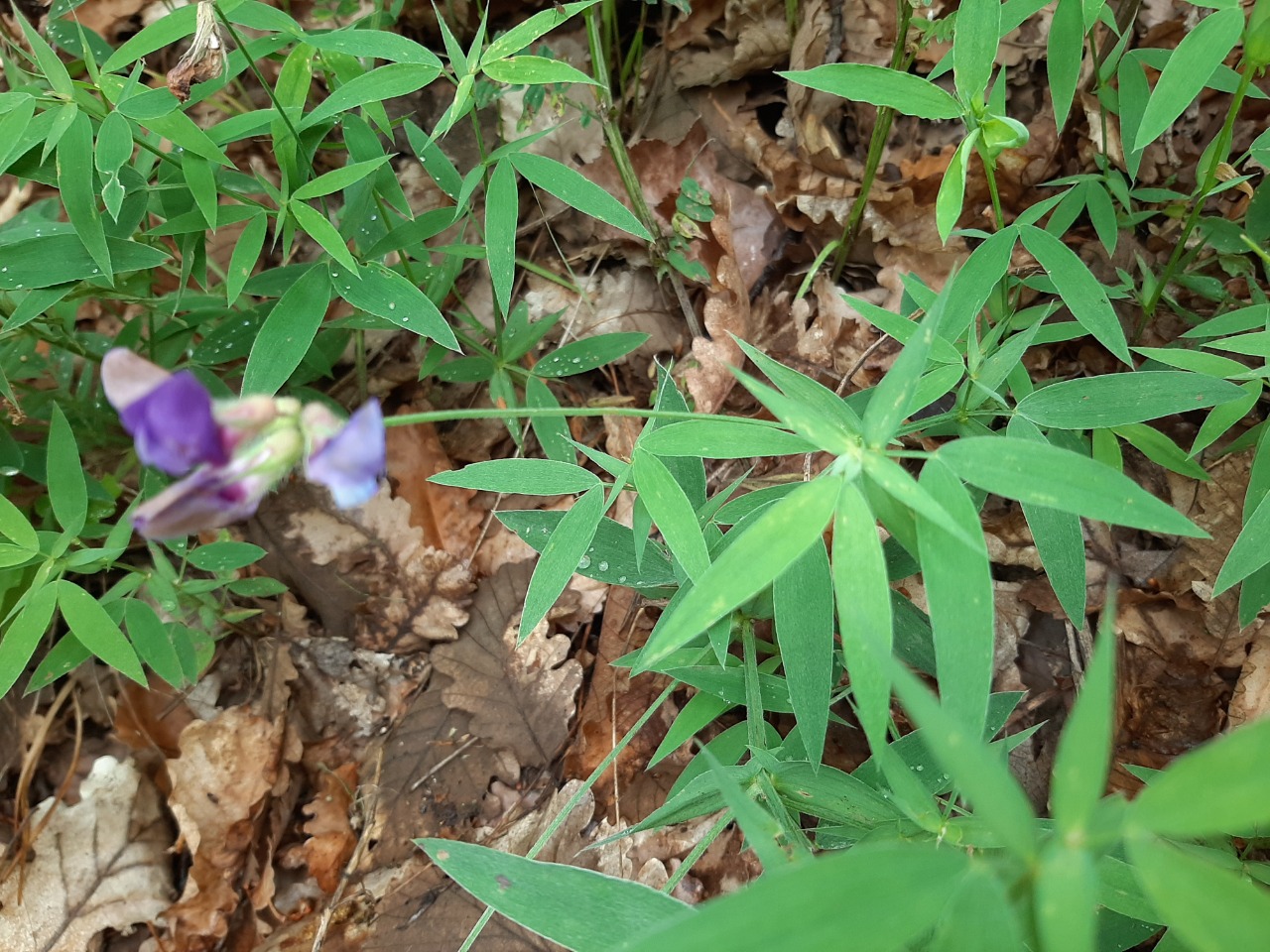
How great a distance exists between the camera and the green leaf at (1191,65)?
1.69 m

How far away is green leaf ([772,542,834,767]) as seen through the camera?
1.57 meters

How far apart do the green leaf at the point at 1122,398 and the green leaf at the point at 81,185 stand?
209 centimetres

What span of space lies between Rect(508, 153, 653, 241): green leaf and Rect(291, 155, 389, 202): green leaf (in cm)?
36

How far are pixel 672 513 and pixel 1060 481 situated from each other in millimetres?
656

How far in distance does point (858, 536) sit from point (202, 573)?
2511mm

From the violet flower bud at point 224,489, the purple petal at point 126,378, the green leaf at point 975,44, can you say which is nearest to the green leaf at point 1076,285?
the green leaf at point 975,44

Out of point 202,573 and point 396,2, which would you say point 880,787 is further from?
point 396,2

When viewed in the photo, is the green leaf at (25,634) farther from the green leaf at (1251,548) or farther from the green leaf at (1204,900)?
the green leaf at (1251,548)

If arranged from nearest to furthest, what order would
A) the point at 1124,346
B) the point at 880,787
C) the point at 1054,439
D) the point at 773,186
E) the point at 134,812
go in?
the point at 880,787
the point at 1124,346
the point at 1054,439
the point at 134,812
the point at 773,186

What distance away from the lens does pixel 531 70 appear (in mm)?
1970

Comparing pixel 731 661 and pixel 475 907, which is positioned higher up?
pixel 731 661

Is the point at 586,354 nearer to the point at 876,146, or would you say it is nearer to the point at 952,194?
Answer: the point at 876,146

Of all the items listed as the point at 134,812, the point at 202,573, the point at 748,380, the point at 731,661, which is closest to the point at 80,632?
the point at 202,573

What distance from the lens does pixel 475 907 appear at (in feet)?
8.10
